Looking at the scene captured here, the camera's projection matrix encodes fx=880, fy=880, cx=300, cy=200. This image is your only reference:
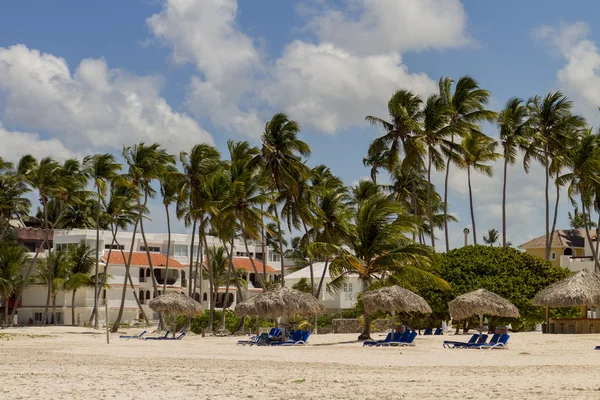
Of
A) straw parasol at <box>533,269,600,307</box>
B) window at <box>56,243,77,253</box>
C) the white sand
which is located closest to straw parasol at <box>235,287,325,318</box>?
the white sand

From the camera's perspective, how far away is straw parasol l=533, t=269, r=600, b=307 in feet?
107

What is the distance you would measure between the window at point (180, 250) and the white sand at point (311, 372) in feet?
139

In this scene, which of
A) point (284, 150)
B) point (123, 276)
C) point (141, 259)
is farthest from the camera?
point (141, 259)

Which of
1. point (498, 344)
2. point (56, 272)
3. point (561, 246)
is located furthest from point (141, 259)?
point (498, 344)

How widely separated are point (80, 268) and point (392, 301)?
117 ft

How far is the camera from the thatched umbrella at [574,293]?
3253 cm

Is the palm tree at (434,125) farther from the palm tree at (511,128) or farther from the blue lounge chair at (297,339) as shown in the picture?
the blue lounge chair at (297,339)

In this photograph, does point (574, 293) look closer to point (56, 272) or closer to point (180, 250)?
point (56, 272)

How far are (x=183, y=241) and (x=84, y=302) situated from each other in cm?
1169

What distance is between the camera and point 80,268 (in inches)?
2426

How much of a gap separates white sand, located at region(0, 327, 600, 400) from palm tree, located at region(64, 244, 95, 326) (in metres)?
29.6

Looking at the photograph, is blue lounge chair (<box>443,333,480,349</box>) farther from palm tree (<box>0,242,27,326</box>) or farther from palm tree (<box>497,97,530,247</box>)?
palm tree (<box>0,242,27,326</box>)

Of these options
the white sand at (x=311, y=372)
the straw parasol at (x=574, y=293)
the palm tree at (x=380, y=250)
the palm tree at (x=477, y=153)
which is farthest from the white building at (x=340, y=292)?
the white sand at (x=311, y=372)

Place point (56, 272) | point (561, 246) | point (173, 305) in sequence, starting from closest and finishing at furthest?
point (173, 305), point (56, 272), point (561, 246)
